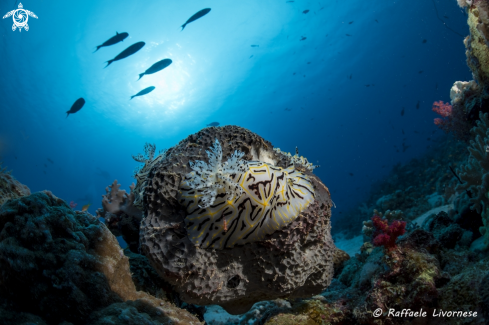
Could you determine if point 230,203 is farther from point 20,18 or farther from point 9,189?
point 20,18

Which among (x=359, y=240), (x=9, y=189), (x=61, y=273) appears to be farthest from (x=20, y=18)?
(x=359, y=240)

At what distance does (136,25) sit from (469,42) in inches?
1245

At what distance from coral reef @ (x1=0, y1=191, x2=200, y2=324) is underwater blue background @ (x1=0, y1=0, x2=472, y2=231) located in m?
12.9

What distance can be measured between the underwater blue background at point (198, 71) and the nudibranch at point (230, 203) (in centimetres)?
1127

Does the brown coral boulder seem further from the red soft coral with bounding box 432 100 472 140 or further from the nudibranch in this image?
the red soft coral with bounding box 432 100 472 140

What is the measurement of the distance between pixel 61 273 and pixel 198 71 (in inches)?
1503

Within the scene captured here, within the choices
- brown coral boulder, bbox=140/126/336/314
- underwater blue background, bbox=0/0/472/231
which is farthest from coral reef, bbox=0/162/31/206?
underwater blue background, bbox=0/0/472/231

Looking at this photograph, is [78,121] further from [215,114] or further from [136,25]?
[136,25]

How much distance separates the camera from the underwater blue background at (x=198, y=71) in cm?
2769

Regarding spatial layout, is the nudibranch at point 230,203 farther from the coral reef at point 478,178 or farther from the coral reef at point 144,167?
the coral reef at point 478,178

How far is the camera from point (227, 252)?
267cm

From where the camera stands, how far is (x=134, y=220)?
427 cm

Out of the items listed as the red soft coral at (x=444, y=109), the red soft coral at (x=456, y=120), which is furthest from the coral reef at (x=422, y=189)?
the red soft coral at (x=444, y=109)

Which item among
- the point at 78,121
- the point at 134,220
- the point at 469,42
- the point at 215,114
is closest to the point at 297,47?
the point at 215,114
